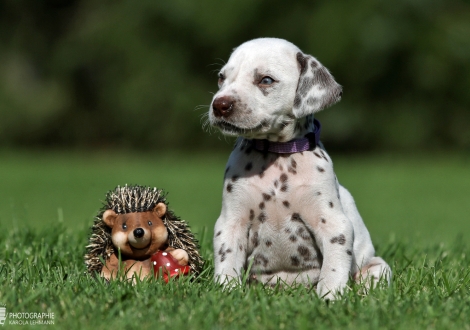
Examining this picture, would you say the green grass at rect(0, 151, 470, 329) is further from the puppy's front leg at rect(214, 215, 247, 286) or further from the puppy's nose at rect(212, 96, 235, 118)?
the puppy's nose at rect(212, 96, 235, 118)

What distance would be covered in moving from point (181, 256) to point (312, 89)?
153 cm

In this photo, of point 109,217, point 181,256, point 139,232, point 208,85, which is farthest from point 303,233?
point 208,85

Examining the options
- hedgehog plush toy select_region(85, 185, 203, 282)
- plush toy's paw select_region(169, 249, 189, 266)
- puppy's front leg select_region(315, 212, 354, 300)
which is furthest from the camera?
plush toy's paw select_region(169, 249, 189, 266)

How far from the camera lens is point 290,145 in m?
4.98

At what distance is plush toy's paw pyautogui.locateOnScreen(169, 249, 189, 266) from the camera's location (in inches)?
199

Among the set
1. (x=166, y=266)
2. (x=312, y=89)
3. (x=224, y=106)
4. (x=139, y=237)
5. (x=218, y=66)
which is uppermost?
(x=312, y=89)

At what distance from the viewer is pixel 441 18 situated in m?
26.5

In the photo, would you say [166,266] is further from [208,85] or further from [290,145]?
[208,85]

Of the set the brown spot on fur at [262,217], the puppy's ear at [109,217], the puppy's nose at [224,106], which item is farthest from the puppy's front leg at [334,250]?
the puppy's ear at [109,217]

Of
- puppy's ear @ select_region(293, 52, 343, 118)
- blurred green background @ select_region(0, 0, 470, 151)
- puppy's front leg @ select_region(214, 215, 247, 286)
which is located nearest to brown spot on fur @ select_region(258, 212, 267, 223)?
puppy's front leg @ select_region(214, 215, 247, 286)

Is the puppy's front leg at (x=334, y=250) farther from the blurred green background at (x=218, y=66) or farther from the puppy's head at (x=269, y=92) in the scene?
the blurred green background at (x=218, y=66)

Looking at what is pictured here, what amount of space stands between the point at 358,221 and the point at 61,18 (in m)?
30.6

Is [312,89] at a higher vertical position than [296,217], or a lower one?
higher

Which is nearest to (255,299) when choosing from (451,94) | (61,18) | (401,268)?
(401,268)
